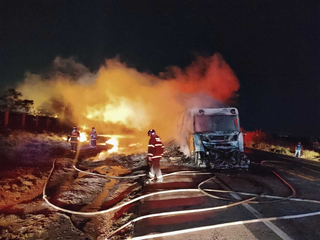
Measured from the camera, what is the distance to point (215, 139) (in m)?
9.21

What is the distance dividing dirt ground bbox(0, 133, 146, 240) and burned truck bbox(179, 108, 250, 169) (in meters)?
2.88

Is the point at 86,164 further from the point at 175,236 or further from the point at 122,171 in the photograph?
the point at 175,236

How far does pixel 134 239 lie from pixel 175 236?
675 millimetres

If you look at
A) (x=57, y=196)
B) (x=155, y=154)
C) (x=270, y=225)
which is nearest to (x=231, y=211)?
(x=270, y=225)

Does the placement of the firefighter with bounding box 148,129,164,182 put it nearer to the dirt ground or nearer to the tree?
the dirt ground

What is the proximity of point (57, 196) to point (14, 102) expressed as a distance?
82.7ft

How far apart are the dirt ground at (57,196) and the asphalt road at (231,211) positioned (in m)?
0.66

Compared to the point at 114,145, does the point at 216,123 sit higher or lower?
higher

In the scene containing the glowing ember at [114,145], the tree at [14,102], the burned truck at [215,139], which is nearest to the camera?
the burned truck at [215,139]

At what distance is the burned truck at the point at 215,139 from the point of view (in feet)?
29.0

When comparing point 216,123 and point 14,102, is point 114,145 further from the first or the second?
point 14,102

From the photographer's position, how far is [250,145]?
79.6ft

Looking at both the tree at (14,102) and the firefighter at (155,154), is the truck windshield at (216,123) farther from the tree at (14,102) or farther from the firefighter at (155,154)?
the tree at (14,102)

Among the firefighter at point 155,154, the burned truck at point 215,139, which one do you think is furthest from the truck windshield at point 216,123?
the firefighter at point 155,154
